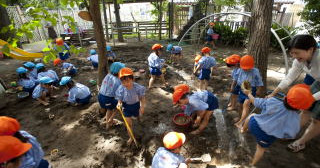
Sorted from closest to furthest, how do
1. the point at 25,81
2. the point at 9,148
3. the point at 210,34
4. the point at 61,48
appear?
the point at 9,148, the point at 61,48, the point at 25,81, the point at 210,34

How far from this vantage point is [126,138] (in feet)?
12.0

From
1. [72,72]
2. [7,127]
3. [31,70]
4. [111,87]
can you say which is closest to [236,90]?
[111,87]

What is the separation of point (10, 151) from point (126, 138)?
217 cm

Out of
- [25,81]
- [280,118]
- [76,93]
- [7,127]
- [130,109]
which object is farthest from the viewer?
[25,81]

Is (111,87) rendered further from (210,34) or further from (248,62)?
(210,34)

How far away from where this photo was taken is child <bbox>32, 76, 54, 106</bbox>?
4.93 metres

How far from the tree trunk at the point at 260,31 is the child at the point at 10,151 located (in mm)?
4553

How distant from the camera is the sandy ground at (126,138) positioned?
10.1ft

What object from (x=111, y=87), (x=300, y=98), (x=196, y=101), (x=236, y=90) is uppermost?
(x=300, y=98)

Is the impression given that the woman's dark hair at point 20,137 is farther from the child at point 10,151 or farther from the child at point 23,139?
the child at point 10,151

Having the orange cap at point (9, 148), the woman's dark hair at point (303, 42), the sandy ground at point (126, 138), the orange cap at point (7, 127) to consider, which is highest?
the woman's dark hair at point (303, 42)

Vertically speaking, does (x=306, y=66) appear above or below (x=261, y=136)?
above

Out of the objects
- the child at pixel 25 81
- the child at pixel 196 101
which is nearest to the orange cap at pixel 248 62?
the child at pixel 196 101

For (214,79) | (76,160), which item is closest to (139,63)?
(214,79)
